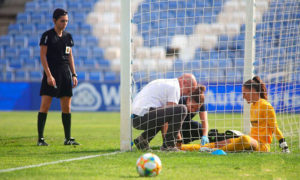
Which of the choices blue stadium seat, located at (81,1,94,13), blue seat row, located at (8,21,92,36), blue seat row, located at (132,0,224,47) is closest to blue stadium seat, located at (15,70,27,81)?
blue seat row, located at (8,21,92,36)

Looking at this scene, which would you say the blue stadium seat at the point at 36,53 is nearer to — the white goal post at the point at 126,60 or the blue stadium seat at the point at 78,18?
the blue stadium seat at the point at 78,18

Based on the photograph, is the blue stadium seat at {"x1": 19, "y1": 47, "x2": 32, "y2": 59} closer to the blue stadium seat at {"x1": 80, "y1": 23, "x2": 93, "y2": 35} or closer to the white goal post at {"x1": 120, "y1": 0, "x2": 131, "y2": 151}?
the blue stadium seat at {"x1": 80, "y1": 23, "x2": 93, "y2": 35}

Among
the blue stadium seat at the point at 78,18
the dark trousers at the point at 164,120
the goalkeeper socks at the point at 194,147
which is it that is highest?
the blue stadium seat at the point at 78,18

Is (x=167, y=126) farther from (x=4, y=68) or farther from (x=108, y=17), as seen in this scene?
(x=108, y=17)

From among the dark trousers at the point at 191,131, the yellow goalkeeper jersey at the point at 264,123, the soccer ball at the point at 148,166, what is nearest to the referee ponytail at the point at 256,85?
the yellow goalkeeper jersey at the point at 264,123

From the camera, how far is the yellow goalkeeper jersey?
560 cm

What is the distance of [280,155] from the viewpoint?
17.3 feet

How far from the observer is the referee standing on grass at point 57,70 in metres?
6.46

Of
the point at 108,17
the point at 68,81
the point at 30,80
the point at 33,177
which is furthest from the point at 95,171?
the point at 108,17

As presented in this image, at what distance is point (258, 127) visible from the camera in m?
5.67

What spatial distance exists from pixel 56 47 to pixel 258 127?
3.09 m

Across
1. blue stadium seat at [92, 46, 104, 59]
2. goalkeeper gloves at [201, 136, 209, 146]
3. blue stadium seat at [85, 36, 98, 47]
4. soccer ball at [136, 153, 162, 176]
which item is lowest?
goalkeeper gloves at [201, 136, 209, 146]

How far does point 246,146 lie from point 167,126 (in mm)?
1006

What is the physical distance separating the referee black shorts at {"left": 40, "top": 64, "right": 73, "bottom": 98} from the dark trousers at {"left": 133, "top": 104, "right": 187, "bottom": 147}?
1446mm
